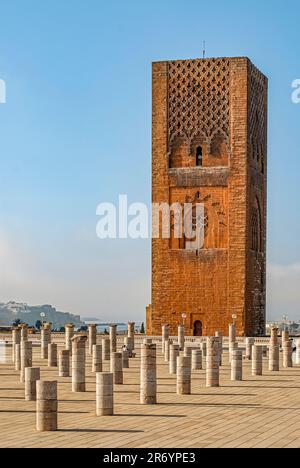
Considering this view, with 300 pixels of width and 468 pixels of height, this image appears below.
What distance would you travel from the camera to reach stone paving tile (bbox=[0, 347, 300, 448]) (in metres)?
11.0

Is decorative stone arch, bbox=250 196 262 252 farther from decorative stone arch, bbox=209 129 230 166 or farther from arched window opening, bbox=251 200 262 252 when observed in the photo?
decorative stone arch, bbox=209 129 230 166

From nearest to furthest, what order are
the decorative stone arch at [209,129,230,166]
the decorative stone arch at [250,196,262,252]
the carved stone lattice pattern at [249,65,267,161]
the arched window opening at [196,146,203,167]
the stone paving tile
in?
the stone paving tile, the decorative stone arch at [209,129,230,166], the arched window opening at [196,146,203,167], the carved stone lattice pattern at [249,65,267,161], the decorative stone arch at [250,196,262,252]

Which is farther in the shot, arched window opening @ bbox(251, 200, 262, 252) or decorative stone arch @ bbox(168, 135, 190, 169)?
arched window opening @ bbox(251, 200, 262, 252)

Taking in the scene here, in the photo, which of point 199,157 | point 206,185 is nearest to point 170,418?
point 206,185

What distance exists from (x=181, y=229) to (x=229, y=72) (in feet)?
22.6

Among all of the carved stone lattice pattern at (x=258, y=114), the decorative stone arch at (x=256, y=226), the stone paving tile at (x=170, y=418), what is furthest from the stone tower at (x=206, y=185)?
the stone paving tile at (x=170, y=418)

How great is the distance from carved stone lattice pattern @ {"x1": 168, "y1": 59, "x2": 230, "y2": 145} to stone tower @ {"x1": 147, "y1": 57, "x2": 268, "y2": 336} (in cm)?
4

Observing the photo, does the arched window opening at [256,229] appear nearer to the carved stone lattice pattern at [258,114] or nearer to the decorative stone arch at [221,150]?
the carved stone lattice pattern at [258,114]

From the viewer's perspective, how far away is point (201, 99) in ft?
139

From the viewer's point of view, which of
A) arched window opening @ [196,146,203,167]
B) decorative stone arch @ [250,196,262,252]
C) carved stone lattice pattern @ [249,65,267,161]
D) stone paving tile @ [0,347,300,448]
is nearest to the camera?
stone paving tile @ [0,347,300,448]

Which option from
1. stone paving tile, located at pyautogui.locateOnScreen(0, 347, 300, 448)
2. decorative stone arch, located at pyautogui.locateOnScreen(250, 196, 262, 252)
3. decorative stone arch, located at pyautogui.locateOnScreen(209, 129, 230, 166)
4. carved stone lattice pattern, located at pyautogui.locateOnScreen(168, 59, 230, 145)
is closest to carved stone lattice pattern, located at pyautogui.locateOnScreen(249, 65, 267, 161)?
carved stone lattice pattern, located at pyautogui.locateOnScreen(168, 59, 230, 145)

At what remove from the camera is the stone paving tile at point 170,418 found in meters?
11.0

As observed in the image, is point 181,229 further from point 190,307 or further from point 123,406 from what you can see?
point 123,406

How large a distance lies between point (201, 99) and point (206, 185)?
12.0 ft
